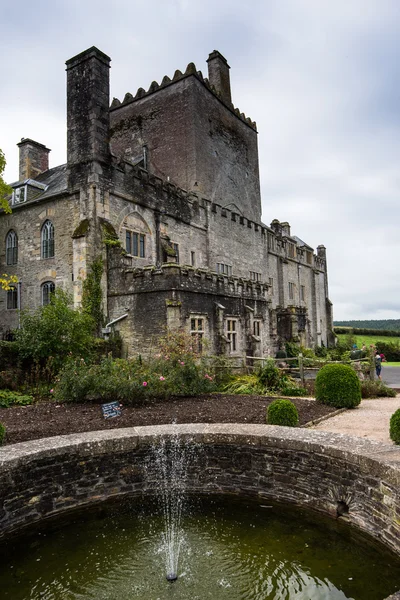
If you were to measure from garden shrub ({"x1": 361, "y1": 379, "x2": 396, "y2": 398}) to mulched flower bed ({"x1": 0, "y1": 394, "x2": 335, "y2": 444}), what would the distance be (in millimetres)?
3922

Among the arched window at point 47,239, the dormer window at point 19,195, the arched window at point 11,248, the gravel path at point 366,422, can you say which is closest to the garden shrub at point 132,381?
the gravel path at point 366,422

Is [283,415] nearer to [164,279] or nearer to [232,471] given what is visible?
[232,471]

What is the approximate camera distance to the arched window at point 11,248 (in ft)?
72.3

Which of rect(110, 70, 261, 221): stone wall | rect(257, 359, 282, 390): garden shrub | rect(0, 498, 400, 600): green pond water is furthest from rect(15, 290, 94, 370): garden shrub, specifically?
rect(110, 70, 261, 221): stone wall

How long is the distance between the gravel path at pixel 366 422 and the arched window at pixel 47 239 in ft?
49.1

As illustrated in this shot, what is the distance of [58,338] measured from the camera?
48.8 ft

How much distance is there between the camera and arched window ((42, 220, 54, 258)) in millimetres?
20323

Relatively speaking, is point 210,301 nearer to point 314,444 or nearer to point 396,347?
point 314,444

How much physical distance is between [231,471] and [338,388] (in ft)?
23.3

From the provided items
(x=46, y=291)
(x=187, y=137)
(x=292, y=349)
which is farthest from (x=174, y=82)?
(x=292, y=349)

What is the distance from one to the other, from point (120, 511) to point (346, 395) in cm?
830

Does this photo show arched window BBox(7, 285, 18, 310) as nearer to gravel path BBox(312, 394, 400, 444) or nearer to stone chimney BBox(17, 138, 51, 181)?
stone chimney BBox(17, 138, 51, 181)

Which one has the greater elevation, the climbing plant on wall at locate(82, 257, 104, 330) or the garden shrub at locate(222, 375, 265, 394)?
the climbing plant on wall at locate(82, 257, 104, 330)

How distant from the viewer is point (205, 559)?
4.70 meters
